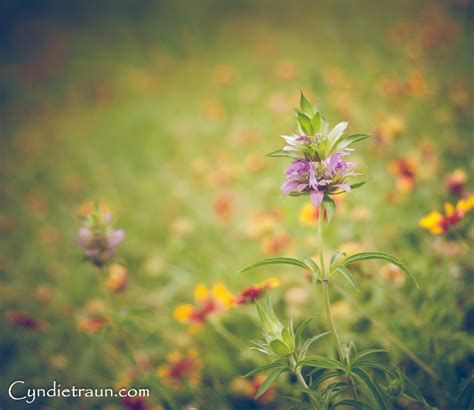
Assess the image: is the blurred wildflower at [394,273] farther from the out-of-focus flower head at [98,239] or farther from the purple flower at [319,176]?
the out-of-focus flower head at [98,239]

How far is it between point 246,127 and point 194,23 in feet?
11.1

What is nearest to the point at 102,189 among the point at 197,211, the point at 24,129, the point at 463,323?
the point at 197,211

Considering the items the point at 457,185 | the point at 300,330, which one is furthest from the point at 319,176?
the point at 457,185

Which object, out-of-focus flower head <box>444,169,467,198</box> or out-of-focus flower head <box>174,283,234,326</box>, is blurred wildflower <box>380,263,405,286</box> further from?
out-of-focus flower head <box>174,283,234,326</box>

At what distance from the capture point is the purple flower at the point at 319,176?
95 centimetres

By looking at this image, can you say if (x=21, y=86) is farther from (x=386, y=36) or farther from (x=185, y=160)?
(x=386, y=36)

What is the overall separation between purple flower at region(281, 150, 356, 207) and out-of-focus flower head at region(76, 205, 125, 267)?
724 millimetres

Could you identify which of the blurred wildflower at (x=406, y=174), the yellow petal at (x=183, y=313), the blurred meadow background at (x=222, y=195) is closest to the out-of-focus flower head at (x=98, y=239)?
the blurred meadow background at (x=222, y=195)

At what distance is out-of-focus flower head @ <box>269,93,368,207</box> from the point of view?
0.94m

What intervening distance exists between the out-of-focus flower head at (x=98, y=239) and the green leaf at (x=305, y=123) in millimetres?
801

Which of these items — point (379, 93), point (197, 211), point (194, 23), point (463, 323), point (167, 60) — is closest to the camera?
point (463, 323)

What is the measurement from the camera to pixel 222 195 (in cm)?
258

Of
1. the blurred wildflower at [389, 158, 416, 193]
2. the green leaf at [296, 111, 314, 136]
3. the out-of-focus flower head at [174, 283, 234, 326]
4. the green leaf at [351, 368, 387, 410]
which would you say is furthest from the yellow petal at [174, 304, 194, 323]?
the blurred wildflower at [389, 158, 416, 193]

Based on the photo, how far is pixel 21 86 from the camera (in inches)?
226
